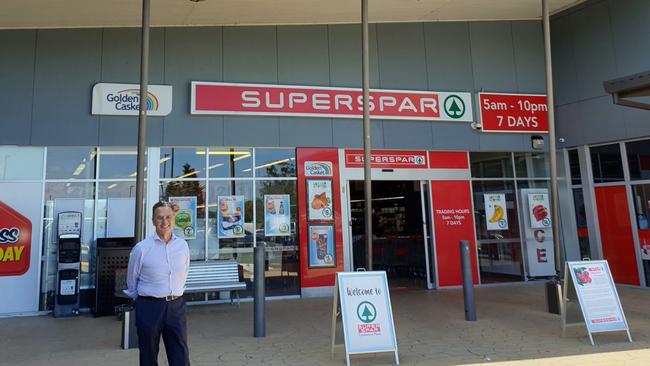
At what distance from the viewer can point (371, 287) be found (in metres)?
4.91

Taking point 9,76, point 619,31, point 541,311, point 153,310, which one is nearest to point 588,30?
point 619,31

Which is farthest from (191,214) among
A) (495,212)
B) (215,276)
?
(495,212)

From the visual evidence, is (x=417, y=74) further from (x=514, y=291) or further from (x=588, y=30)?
(x=514, y=291)

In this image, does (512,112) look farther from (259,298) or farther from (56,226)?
(56,226)

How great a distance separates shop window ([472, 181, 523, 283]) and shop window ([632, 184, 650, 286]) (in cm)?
229

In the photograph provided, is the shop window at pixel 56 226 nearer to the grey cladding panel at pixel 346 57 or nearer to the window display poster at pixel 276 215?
the window display poster at pixel 276 215

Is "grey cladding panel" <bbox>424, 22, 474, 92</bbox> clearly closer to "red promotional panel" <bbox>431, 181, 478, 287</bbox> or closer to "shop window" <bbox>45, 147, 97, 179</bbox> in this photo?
"red promotional panel" <bbox>431, 181, 478, 287</bbox>

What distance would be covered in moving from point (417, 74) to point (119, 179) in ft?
21.0

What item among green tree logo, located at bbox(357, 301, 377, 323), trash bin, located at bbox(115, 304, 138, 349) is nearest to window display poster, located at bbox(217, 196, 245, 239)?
trash bin, located at bbox(115, 304, 138, 349)

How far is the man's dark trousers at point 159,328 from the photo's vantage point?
3.32 m

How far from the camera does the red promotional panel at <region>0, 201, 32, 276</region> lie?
24.8 ft

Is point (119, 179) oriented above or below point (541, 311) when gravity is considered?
above

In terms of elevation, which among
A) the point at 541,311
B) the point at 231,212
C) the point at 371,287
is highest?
the point at 231,212

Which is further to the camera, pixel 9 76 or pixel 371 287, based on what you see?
pixel 9 76
